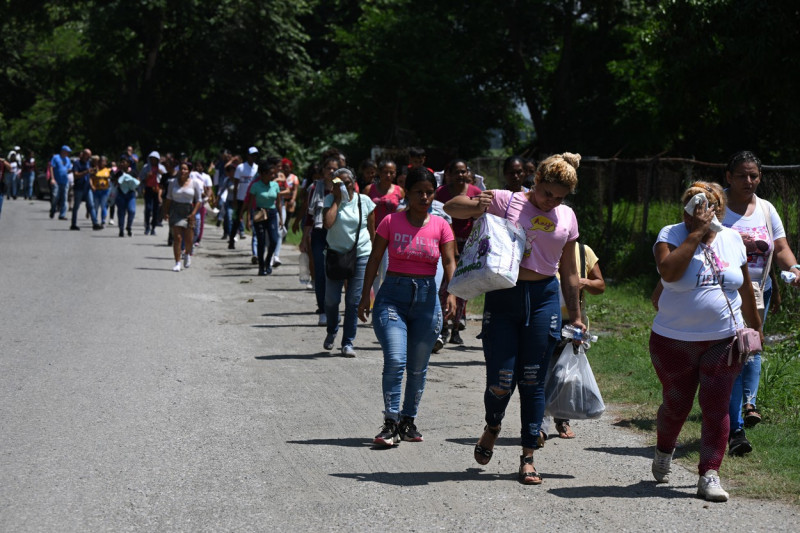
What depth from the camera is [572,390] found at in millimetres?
6352

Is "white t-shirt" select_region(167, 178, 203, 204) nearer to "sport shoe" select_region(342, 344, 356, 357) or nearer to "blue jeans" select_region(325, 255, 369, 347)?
"blue jeans" select_region(325, 255, 369, 347)

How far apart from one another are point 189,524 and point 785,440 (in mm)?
3966

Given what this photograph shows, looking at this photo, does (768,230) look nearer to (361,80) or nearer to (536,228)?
(536,228)

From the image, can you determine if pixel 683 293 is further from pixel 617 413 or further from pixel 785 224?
pixel 785 224

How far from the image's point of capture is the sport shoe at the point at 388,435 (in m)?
6.65

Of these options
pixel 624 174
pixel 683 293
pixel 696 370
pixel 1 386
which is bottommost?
pixel 1 386

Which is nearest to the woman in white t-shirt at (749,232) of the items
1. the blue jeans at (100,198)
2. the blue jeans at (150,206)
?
the blue jeans at (150,206)

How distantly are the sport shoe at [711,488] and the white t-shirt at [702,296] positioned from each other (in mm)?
716

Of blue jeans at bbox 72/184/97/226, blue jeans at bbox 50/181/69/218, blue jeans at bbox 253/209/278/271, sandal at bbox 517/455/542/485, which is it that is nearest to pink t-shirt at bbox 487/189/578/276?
sandal at bbox 517/455/542/485

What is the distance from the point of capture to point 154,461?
19.9ft

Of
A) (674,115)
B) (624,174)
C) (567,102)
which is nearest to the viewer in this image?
(624,174)

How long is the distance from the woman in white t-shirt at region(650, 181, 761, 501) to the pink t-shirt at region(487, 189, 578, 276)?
1.76 ft

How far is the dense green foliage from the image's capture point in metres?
33.8

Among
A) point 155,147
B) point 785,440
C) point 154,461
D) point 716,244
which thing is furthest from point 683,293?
point 155,147
